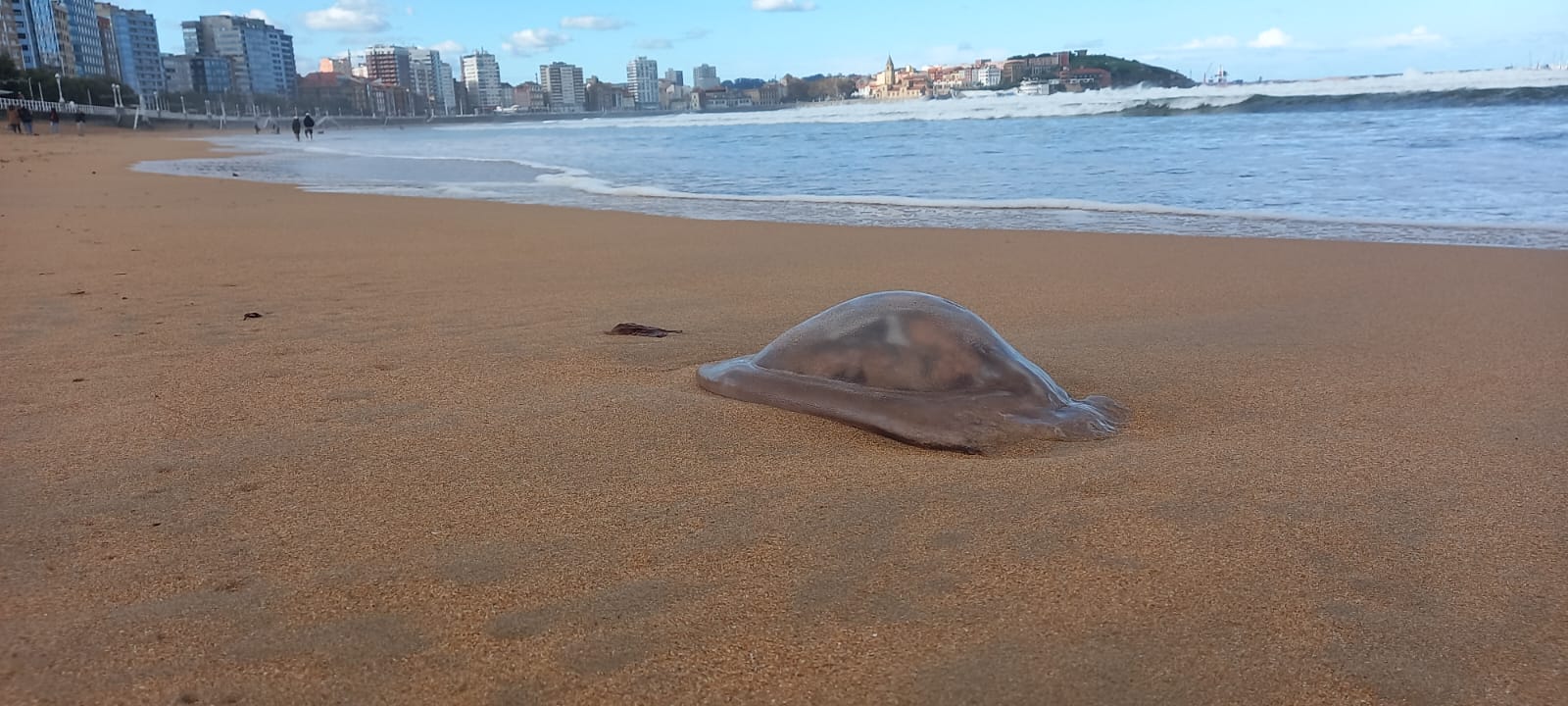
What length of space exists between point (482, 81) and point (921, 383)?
174 meters

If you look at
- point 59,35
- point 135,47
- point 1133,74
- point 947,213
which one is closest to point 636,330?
point 947,213

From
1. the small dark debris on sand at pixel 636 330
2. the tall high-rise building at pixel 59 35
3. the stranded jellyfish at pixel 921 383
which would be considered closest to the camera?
the stranded jellyfish at pixel 921 383

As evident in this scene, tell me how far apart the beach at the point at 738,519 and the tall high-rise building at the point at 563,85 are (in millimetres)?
151079

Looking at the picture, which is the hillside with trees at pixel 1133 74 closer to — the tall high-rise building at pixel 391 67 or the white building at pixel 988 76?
the white building at pixel 988 76

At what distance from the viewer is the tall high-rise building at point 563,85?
14850 centimetres

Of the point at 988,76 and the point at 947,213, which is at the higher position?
the point at 988,76

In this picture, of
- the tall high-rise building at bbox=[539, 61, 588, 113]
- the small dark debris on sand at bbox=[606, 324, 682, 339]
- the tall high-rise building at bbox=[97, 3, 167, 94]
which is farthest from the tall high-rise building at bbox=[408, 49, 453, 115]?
the small dark debris on sand at bbox=[606, 324, 682, 339]

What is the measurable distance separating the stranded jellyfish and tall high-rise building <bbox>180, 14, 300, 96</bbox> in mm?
153850

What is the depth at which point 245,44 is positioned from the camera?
5463 inches

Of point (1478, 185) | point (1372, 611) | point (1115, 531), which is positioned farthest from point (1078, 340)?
point (1478, 185)

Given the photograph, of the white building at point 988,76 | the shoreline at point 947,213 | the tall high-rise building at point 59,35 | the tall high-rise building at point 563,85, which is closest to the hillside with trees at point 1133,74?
the white building at point 988,76

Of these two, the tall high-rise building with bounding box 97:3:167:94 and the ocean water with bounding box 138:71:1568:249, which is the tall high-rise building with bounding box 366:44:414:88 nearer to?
the tall high-rise building with bounding box 97:3:167:94

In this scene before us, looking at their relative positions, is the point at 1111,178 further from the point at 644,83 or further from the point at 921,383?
the point at 644,83

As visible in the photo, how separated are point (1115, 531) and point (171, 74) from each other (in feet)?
496
